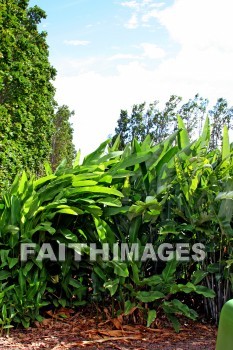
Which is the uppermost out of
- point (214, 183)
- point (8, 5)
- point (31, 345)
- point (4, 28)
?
point (8, 5)

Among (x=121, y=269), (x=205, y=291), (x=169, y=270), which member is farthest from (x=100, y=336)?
(x=205, y=291)

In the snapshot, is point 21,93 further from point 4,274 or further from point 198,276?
point 198,276

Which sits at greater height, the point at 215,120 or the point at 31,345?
the point at 215,120

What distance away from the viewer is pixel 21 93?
42.8 feet

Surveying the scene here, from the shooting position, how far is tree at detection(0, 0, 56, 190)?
1091cm

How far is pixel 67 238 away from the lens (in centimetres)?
298

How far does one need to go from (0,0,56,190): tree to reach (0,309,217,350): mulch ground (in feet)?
23.5

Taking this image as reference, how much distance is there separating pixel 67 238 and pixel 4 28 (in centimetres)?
949

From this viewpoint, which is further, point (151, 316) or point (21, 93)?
point (21, 93)

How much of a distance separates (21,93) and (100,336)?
36.1ft

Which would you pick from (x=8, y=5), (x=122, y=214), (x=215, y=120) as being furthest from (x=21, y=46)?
(x=215, y=120)

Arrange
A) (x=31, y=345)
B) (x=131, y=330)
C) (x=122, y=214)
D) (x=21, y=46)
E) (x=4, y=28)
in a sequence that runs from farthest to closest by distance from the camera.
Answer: (x=21, y=46)
(x=4, y=28)
(x=122, y=214)
(x=131, y=330)
(x=31, y=345)

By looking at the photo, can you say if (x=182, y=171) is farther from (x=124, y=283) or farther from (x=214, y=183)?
(x=124, y=283)

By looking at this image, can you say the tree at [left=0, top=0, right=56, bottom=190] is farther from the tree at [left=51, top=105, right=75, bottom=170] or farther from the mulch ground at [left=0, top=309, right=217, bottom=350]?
the tree at [left=51, top=105, right=75, bottom=170]
